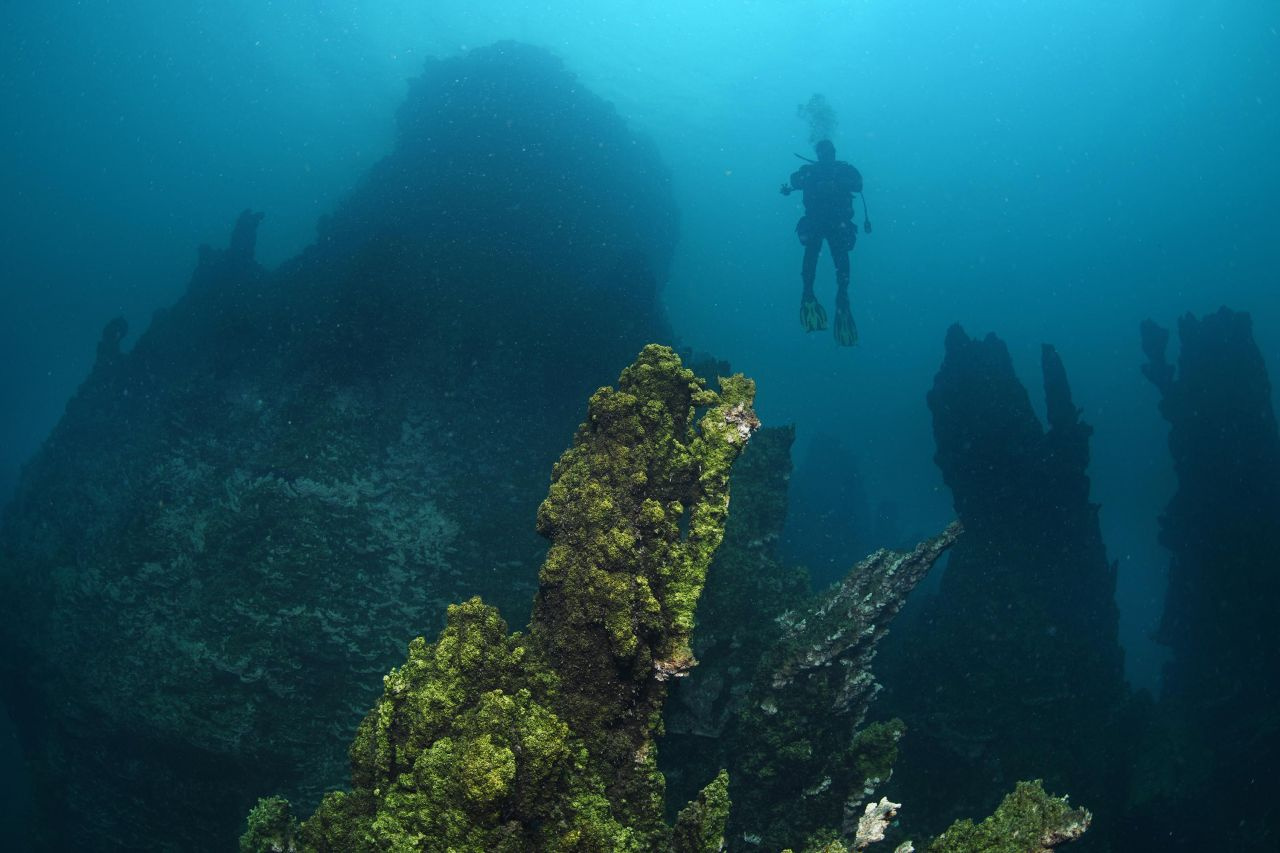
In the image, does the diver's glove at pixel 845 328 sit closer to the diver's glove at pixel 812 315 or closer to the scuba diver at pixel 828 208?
the scuba diver at pixel 828 208

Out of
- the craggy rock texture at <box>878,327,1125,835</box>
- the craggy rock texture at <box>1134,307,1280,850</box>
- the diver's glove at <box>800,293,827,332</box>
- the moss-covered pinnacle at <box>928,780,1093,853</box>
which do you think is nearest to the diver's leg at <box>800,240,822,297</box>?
the diver's glove at <box>800,293,827,332</box>

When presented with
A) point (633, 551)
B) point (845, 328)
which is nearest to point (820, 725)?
point (633, 551)

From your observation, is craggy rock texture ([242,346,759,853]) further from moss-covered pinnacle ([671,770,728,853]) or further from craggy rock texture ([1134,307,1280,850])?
craggy rock texture ([1134,307,1280,850])

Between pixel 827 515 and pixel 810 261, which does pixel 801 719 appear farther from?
pixel 827 515

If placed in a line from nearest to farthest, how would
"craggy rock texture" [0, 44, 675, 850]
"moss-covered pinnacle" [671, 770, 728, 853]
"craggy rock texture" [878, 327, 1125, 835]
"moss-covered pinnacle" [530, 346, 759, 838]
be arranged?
"moss-covered pinnacle" [671, 770, 728, 853], "moss-covered pinnacle" [530, 346, 759, 838], "craggy rock texture" [878, 327, 1125, 835], "craggy rock texture" [0, 44, 675, 850]

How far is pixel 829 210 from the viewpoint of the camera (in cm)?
2155

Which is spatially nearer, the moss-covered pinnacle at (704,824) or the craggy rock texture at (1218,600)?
the moss-covered pinnacle at (704,824)

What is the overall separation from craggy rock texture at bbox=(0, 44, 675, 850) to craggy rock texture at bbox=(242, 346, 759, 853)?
27.9ft

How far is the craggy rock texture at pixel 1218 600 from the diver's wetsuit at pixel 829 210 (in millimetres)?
11493

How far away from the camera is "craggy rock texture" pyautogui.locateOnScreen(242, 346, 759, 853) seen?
3.55 meters

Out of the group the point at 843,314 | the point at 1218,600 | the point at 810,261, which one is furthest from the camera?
the point at 810,261

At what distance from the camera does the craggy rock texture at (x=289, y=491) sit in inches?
458

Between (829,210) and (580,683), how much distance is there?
20.8 metres

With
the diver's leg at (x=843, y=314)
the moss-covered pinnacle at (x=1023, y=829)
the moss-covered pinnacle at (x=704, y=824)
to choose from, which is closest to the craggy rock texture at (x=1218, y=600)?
the diver's leg at (x=843, y=314)
